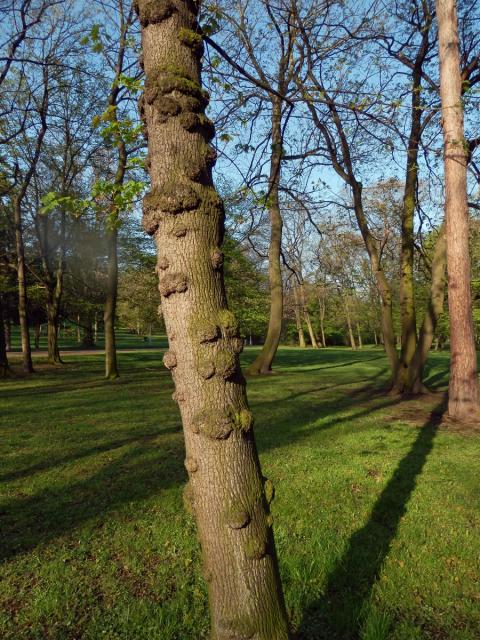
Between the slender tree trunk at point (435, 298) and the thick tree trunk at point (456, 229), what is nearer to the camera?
the thick tree trunk at point (456, 229)

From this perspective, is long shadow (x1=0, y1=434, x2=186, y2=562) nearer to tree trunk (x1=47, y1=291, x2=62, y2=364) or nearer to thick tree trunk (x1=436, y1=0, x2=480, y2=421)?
thick tree trunk (x1=436, y1=0, x2=480, y2=421)

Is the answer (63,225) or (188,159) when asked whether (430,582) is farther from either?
(63,225)

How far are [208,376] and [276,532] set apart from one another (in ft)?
9.13

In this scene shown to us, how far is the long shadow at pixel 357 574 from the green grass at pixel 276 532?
0.01 meters

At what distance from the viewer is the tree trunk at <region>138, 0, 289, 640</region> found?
173cm

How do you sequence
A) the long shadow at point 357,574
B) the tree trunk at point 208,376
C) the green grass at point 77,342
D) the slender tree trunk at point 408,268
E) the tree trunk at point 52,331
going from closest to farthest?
1. the tree trunk at point 208,376
2. the long shadow at point 357,574
3. the slender tree trunk at point 408,268
4. the tree trunk at point 52,331
5. the green grass at point 77,342

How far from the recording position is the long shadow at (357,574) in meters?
2.67

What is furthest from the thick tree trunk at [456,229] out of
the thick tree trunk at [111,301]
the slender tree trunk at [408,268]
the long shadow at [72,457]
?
the thick tree trunk at [111,301]

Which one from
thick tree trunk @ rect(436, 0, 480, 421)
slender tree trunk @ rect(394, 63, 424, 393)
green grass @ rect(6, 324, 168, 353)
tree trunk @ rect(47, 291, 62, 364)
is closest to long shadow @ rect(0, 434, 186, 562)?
thick tree trunk @ rect(436, 0, 480, 421)

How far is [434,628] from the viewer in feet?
8.75

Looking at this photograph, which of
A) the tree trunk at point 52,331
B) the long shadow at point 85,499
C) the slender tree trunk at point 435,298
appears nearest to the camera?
the long shadow at point 85,499

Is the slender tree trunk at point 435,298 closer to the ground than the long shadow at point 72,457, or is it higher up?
higher up

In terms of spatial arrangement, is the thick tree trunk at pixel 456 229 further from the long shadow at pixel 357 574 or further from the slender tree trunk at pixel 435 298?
the long shadow at pixel 357 574

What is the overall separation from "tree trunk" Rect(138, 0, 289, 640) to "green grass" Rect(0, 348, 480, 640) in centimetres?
119
